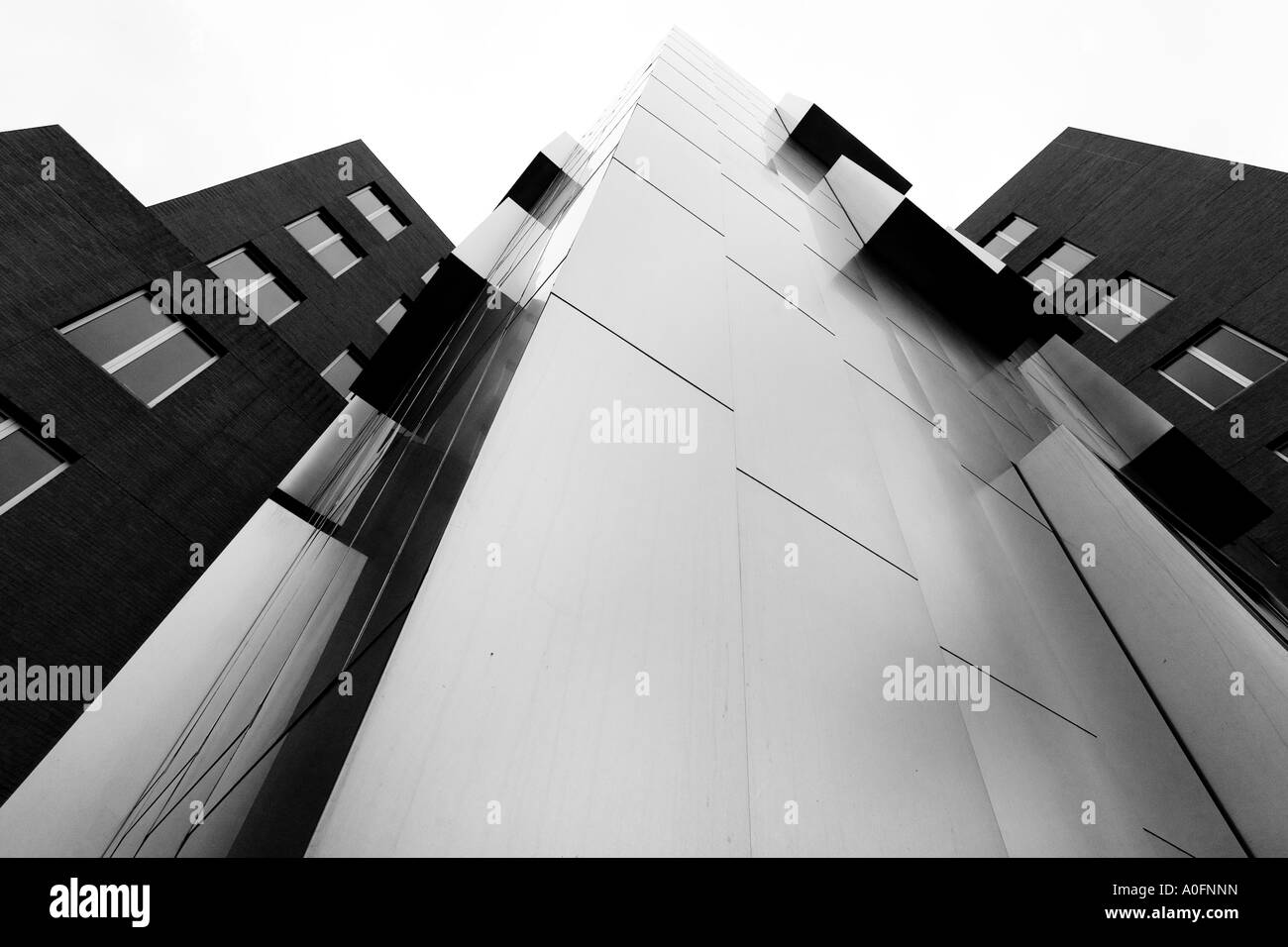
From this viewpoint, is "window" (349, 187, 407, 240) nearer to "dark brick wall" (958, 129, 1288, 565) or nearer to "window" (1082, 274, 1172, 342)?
"dark brick wall" (958, 129, 1288, 565)

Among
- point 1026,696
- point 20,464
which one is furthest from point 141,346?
point 1026,696

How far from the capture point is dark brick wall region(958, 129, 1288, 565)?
39.7 ft

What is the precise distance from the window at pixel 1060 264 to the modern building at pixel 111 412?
61.9 feet

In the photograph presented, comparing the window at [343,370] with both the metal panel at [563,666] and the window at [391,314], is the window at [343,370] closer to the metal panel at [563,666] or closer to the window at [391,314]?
the window at [391,314]

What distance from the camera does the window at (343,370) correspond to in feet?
54.0

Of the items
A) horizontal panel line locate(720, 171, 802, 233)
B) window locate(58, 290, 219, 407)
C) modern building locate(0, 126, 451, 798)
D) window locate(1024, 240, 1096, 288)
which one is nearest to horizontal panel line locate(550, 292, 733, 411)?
horizontal panel line locate(720, 171, 802, 233)

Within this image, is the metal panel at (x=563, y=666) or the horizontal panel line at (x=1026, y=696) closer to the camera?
the metal panel at (x=563, y=666)

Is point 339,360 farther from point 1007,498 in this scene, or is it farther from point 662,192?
point 1007,498

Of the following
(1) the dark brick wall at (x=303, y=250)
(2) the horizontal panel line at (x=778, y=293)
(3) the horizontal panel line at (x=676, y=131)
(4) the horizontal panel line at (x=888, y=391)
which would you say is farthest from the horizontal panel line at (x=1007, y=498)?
(1) the dark brick wall at (x=303, y=250)

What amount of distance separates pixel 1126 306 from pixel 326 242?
2102 cm

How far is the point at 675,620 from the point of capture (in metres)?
2.98

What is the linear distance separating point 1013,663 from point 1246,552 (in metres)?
11.3
